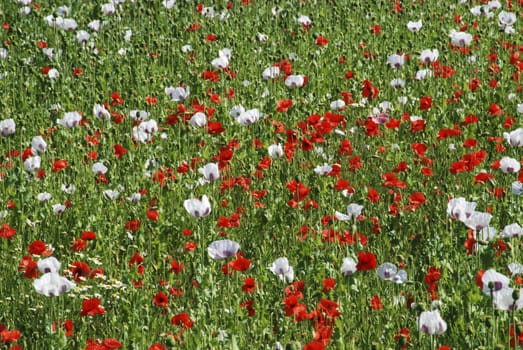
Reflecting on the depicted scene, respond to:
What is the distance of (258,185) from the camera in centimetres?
437

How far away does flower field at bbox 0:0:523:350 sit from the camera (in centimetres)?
305

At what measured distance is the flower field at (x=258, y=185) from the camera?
3.05m

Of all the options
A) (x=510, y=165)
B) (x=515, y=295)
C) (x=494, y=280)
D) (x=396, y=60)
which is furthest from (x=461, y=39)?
(x=515, y=295)

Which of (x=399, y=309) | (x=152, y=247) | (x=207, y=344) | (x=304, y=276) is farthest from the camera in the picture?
(x=152, y=247)

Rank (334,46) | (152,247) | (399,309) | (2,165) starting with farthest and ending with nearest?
1. (334,46)
2. (2,165)
3. (152,247)
4. (399,309)

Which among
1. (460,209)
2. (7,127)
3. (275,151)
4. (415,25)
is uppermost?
(415,25)

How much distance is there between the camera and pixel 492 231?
338cm

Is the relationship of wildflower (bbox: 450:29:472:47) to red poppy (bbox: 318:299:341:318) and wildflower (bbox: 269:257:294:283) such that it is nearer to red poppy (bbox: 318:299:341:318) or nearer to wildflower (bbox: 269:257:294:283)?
wildflower (bbox: 269:257:294:283)

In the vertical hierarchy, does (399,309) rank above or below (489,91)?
below

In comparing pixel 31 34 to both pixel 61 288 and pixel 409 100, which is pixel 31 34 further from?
pixel 61 288

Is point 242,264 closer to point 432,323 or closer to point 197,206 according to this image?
point 197,206

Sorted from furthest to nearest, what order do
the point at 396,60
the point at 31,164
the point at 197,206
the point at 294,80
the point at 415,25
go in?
the point at 415,25 → the point at 396,60 → the point at 294,80 → the point at 31,164 → the point at 197,206

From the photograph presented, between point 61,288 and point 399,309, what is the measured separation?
3.67 feet

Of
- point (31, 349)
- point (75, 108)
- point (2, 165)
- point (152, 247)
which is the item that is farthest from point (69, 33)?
point (31, 349)
